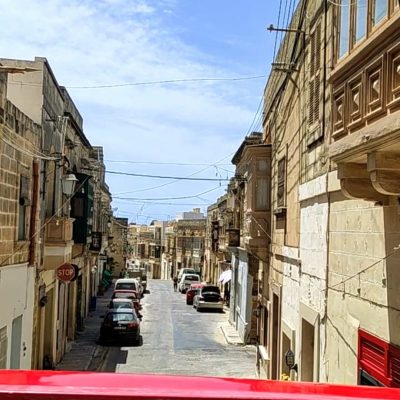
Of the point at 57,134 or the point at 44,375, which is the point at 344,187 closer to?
the point at 44,375

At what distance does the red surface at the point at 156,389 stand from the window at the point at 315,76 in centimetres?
810

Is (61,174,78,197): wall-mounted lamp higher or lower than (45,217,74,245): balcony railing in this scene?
higher

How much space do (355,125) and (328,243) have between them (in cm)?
305

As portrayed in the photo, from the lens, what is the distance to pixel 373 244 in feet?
21.1

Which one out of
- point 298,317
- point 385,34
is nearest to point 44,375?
point 385,34

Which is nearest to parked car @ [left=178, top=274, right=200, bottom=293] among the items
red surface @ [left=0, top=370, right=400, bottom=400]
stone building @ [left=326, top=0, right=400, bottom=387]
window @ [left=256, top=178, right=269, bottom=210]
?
window @ [left=256, top=178, right=269, bottom=210]

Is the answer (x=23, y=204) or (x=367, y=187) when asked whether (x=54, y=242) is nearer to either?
(x=23, y=204)

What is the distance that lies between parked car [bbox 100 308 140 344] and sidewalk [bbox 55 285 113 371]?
25.5 inches

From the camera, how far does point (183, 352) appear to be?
2327 centimetres

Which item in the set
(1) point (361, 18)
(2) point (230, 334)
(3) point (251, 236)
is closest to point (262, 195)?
(3) point (251, 236)

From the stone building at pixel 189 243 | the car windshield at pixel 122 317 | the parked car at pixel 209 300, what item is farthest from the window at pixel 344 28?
the stone building at pixel 189 243

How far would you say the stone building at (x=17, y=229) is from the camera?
11.2 m

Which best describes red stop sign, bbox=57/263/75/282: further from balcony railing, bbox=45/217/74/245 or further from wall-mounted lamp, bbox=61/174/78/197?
wall-mounted lamp, bbox=61/174/78/197

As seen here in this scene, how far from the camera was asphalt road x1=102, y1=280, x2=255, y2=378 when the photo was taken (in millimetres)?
19922
